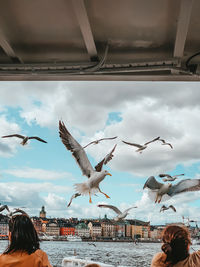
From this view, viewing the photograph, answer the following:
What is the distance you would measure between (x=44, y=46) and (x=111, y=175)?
3.33 ft

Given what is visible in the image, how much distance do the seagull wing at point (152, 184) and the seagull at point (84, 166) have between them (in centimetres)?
32

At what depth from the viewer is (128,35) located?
6.32 ft

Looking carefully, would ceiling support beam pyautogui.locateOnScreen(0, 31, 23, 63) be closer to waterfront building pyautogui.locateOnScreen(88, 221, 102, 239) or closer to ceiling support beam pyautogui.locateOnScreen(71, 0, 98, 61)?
ceiling support beam pyautogui.locateOnScreen(71, 0, 98, 61)

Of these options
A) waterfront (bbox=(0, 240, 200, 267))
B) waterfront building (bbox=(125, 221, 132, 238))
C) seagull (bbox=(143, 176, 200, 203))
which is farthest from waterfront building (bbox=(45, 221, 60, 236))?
seagull (bbox=(143, 176, 200, 203))

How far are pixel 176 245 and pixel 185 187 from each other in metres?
1.04

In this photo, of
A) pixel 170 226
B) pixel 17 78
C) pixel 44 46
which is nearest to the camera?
pixel 170 226

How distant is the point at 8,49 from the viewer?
2041 mm

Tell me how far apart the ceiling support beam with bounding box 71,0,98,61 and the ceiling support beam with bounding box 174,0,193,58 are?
46cm

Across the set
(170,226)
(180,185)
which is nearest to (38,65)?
(180,185)

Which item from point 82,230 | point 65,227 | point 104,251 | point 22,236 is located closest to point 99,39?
point 22,236

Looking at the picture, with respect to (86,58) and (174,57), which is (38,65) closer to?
(86,58)

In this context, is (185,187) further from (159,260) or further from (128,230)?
(128,230)

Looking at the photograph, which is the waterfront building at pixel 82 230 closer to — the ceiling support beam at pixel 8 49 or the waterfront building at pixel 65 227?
the waterfront building at pixel 65 227

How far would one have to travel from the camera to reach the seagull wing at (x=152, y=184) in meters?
2.18
